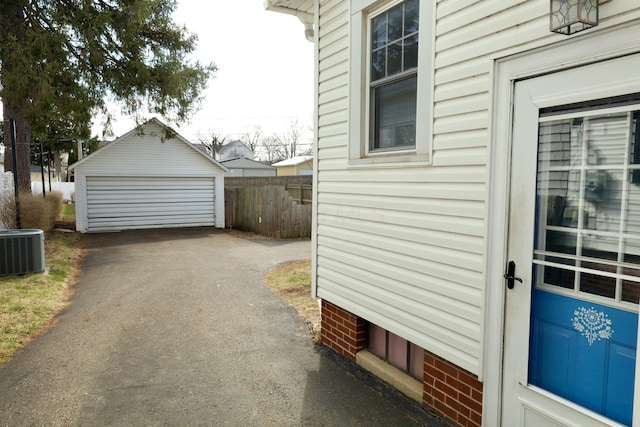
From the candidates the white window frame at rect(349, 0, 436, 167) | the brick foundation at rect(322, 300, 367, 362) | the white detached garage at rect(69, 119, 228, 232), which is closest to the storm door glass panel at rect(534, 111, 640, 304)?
the white window frame at rect(349, 0, 436, 167)

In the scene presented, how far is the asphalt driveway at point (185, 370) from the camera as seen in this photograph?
3.46 metres

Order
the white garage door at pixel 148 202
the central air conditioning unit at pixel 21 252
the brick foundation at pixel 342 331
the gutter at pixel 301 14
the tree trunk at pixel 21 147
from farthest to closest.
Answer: the white garage door at pixel 148 202 → the tree trunk at pixel 21 147 → the central air conditioning unit at pixel 21 252 → the gutter at pixel 301 14 → the brick foundation at pixel 342 331

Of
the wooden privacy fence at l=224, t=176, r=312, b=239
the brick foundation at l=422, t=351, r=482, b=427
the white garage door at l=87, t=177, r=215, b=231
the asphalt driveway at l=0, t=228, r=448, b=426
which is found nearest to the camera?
the brick foundation at l=422, t=351, r=482, b=427

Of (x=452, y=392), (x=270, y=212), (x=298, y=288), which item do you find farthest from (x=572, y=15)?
(x=270, y=212)

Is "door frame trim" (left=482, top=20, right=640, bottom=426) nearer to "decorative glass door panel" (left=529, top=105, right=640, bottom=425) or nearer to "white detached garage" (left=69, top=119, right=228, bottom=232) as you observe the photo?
"decorative glass door panel" (left=529, top=105, right=640, bottom=425)

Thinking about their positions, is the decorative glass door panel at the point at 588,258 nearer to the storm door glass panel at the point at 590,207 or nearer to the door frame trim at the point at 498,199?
the storm door glass panel at the point at 590,207

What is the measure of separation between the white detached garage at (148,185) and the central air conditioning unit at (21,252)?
821cm

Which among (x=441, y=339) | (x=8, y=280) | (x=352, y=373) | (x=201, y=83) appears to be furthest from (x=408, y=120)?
(x=201, y=83)

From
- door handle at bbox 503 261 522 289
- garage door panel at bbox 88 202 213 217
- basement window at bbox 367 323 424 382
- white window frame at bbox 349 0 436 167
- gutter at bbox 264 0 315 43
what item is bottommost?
basement window at bbox 367 323 424 382

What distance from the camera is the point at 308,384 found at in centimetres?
398

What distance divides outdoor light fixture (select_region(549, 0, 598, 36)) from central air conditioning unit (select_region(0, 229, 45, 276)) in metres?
9.05

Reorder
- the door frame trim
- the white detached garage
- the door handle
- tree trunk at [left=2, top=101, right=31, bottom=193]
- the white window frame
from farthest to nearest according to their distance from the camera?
the white detached garage, tree trunk at [left=2, top=101, right=31, bottom=193], the white window frame, the door handle, the door frame trim

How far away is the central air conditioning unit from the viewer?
26.1ft

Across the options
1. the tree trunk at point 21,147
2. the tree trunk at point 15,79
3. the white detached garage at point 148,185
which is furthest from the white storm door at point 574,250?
the white detached garage at point 148,185
